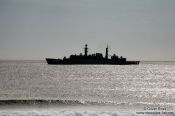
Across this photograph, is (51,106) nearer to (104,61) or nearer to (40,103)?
(40,103)

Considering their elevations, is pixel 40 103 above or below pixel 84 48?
below

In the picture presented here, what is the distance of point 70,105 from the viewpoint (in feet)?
120

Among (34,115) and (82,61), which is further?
(82,61)

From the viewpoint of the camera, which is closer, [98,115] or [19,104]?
[98,115]

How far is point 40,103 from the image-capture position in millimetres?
37094

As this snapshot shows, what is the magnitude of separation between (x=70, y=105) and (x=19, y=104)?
4.71m

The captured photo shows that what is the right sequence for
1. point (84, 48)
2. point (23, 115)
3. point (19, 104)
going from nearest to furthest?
point (23, 115) < point (19, 104) < point (84, 48)

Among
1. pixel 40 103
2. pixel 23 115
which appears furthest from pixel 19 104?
pixel 23 115

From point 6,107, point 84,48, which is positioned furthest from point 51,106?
point 84,48

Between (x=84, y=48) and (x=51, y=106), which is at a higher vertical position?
(x=84, y=48)

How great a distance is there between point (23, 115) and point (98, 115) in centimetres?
306

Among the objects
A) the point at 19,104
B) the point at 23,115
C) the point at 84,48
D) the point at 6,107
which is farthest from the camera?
the point at 84,48

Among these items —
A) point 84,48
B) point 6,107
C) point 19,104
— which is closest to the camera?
point 6,107

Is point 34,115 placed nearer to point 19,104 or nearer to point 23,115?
point 23,115
